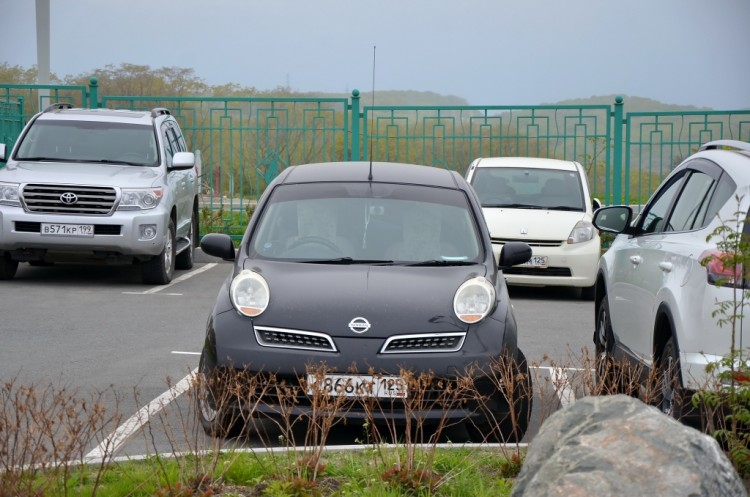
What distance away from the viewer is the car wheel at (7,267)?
14.9 m

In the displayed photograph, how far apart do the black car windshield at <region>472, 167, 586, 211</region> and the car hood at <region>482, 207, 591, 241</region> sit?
0.83ft

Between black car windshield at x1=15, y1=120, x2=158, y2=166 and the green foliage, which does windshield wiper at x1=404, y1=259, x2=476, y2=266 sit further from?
black car windshield at x1=15, y1=120, x2=158, y2=166

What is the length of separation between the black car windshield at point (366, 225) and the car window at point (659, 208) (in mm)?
1075

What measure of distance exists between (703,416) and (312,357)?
6.53 ft

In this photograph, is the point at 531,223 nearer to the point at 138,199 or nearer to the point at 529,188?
the point at 529,188

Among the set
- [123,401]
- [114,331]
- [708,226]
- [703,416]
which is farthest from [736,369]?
[114,331]

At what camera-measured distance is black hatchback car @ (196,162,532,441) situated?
6598mm

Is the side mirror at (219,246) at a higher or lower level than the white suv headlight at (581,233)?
higher

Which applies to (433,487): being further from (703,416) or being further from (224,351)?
(224,351)

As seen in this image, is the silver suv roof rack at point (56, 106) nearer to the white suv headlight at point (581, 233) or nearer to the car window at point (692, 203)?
the white suv headlight at point (581, 233)

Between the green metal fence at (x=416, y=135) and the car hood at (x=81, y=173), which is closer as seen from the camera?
the car hood at (x=81, y=173)

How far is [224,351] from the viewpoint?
268 inches

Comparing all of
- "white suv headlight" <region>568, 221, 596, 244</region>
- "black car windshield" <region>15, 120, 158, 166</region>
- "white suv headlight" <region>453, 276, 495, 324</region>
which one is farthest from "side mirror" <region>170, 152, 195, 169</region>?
"white suv headlight" <region>453, 276, 495, 324</region>

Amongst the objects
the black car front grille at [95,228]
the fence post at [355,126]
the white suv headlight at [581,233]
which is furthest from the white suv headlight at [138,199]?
the fence post at [355,126]
